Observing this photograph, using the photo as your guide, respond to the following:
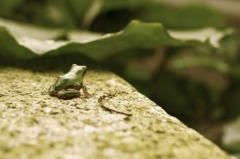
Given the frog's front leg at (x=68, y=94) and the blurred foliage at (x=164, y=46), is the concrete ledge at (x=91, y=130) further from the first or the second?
the blurred foliage at (x=164, y=46)

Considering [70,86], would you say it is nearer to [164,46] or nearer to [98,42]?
[98,42]

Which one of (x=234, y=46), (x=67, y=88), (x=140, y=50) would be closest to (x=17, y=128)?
(x=67, y=88)

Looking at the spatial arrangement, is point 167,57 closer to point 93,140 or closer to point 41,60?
point 41,60

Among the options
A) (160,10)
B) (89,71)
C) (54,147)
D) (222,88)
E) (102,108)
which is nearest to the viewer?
(54,147)

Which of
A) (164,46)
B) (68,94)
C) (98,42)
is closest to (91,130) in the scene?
(68,94)

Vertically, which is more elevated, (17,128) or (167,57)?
(167,57)

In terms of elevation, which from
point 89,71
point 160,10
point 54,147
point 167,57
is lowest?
point 54,147

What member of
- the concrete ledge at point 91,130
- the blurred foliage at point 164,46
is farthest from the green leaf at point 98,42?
the blurred foliage at point 164,46
